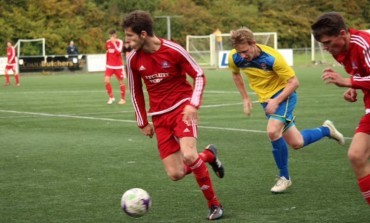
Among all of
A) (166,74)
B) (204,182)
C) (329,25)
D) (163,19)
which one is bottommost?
(204,182)

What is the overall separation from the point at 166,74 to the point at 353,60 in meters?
1.88

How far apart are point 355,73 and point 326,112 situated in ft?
36.9

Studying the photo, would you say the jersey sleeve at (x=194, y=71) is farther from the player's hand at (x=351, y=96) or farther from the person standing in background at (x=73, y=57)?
the person standing in background at (x=73, y=57)

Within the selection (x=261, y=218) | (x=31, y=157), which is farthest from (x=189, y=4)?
(x=261, y=218)

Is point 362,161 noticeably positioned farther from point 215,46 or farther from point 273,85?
point 215,46

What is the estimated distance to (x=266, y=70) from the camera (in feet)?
29.7

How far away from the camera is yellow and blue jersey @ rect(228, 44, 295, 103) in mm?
8906

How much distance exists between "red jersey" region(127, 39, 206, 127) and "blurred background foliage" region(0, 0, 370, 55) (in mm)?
47940

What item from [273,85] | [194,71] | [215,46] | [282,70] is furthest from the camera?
[215,46]

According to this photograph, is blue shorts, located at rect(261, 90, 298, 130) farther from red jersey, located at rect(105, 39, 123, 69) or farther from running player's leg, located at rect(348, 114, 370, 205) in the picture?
red jersey, located at rect(105, 39, 123, 69)

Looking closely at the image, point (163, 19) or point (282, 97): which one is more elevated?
point (163, 19)

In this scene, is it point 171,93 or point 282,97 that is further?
point 282,97

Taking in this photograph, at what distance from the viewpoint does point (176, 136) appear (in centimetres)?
788

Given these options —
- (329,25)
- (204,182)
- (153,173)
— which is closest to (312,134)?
(153,173)
